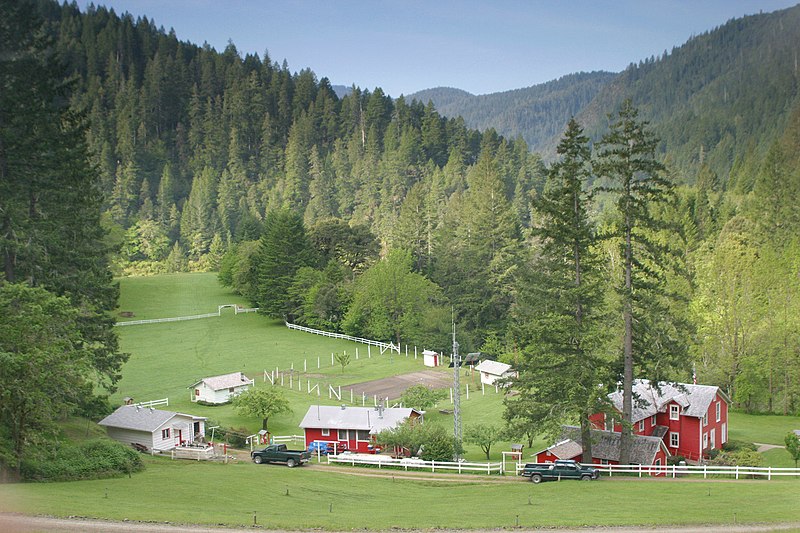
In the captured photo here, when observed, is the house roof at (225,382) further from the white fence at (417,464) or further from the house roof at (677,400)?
the house roof at (677,400)

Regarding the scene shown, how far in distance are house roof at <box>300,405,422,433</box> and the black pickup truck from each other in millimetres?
6132

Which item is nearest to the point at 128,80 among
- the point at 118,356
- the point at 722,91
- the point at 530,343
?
the point at 722,91

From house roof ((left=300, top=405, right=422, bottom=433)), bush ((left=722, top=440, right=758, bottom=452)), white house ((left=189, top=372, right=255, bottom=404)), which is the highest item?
white house ((left=189, top=372, right=255, bottom=404))

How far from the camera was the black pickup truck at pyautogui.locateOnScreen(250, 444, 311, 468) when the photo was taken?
1309 inches

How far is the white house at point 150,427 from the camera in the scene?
36906 mm

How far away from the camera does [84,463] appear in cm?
2650

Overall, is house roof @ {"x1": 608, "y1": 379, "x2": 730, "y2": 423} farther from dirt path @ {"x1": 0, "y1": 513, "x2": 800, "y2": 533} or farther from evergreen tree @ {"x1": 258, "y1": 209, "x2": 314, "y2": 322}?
evergreen tree @ {"x1": 258, "y1": 209, "x2": 314, "y2": 322}

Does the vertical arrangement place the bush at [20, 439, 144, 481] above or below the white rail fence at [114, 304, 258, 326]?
below

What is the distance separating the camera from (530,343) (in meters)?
33.8

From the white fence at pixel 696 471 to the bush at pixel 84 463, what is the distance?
1620cm

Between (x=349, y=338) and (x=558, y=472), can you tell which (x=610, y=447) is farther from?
(x=349, y=338)

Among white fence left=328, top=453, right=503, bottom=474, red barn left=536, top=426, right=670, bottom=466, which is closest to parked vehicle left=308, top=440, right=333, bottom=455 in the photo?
white fence left=328, top=453, right=503, bottom=474

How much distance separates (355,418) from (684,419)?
Result: 59.5 ft

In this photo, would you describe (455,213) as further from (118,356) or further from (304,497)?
(304,497)
